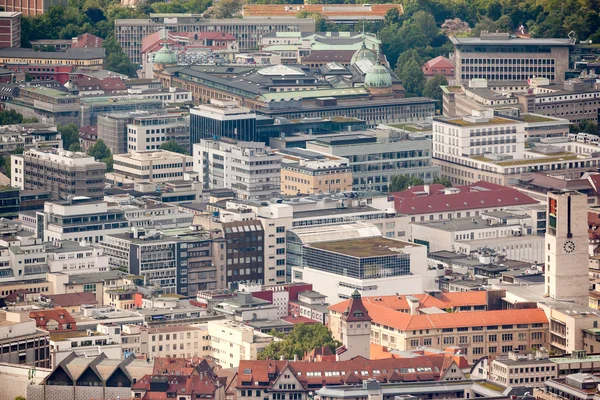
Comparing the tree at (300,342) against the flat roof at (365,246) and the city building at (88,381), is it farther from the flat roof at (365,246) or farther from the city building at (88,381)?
the flat roof at (365,246)

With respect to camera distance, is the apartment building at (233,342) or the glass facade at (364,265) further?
the glass facade at (364,265)

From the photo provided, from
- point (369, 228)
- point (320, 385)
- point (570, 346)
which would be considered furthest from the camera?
point (369, 228)

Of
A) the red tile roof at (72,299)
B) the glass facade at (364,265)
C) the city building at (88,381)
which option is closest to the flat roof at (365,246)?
the glass facade at (364,265)

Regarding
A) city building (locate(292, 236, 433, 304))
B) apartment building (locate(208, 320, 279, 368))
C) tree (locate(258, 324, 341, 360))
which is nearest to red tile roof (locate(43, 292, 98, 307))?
apartment building (locate(208, 320, 279, 368))

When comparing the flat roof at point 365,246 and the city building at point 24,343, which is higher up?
the flat roof at point 365,246

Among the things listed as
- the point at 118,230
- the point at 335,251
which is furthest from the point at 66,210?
the point at 335,251

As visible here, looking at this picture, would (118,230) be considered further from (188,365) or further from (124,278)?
(188,365)

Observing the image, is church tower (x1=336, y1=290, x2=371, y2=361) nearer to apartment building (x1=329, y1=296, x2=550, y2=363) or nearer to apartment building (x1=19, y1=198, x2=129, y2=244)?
apartment building (x1=329, y1=296, x2=550, y2=363)
